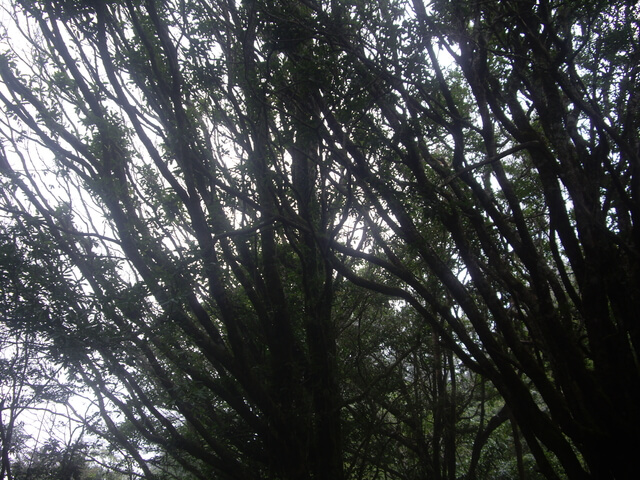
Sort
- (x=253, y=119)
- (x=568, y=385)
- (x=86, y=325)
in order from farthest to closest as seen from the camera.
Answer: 1. (x=253, y=119)
2. (x=568, y=385)
3. (x=86, y=325)

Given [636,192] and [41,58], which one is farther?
[41,58]

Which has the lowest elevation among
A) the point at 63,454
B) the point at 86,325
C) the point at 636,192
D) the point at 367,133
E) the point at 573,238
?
the point at 63,454

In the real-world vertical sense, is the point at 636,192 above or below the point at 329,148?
below

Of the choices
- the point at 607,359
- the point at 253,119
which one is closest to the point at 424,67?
the point at 253,119

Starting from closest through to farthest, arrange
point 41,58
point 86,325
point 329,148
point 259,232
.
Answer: point 86,325 → point 329,148 → point 259,232 → point 41,58

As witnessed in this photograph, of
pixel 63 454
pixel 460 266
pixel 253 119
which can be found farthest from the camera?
pixel 63 454

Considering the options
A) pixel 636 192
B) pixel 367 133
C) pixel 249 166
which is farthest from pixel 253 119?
pixel 636 192

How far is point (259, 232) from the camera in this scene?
495cm

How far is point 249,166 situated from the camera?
4359 mm

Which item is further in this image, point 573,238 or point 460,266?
point 460,266

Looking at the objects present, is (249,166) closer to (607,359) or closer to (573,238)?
(573,238)

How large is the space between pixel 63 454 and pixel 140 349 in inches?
208

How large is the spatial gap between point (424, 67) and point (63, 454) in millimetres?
8798

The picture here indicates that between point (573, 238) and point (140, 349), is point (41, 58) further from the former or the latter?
point (573, 238)
